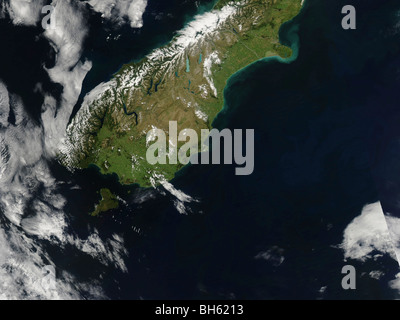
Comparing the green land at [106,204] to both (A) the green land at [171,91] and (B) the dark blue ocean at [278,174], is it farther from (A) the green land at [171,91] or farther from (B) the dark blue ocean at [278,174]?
(B) the dark blue ocean at [278,174]

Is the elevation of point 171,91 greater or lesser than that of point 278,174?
greater

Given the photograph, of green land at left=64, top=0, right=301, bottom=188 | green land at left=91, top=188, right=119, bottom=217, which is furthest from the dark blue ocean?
green land at left=64, top=0, right=301, bottom=188

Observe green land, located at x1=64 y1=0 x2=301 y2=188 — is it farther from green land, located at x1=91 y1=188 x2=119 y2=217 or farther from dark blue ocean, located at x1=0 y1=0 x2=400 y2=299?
dark blue ocean, located at x1=0 y1=0 x2=400 y2=299

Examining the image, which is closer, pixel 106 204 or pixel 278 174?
pixel 278 174

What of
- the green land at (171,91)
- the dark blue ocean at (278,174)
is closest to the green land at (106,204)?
the green land at (171,91)

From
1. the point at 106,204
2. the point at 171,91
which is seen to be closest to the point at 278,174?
the point at 171,91

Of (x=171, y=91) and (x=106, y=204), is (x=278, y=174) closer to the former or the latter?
(x=171, y=91)

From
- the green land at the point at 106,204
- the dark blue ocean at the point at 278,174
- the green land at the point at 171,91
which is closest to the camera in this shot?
the dark blue ocean at the point at 278,174
